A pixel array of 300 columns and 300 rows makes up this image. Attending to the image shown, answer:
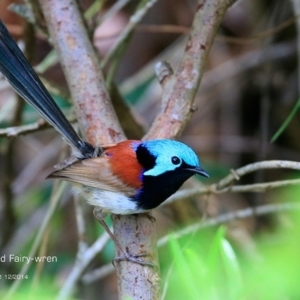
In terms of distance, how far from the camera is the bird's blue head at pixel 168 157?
76.0 inches

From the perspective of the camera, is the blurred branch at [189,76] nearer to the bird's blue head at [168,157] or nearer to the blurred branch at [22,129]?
the bird's blue head at [168,157]

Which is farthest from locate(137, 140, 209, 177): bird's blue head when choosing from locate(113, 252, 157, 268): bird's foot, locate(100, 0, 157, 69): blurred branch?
locate(100, 0, 157, 69): blurred branch

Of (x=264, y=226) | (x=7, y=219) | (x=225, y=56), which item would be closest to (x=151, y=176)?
(x=7, y=219)

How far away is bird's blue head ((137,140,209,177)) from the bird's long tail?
0.64ft

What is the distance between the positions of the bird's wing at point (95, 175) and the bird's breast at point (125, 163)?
0.02 meters

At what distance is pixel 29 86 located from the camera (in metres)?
1.95

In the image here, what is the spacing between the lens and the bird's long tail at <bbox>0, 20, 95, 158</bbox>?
190cm

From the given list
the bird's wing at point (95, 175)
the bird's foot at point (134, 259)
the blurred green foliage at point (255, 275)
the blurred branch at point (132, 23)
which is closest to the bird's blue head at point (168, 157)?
the bird's wing at point (95, 175)

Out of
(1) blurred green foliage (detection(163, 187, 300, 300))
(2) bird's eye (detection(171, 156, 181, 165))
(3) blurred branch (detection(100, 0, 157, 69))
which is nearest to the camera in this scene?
(1) blurred green foliage (detection(163, 187, 300, 300))

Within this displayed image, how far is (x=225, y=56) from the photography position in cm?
452

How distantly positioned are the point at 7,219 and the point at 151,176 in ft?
5.59

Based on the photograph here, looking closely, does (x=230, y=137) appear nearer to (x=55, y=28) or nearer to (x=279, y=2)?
(x=279, y=2)

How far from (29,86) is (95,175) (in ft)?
1.29

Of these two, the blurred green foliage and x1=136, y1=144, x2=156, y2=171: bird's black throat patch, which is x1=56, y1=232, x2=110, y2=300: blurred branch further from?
the blurred green foliage
